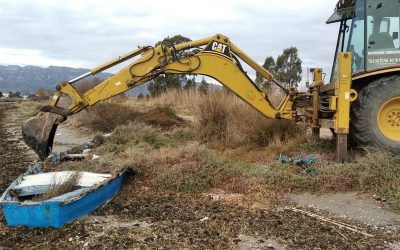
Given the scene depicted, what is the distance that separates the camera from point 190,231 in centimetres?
525

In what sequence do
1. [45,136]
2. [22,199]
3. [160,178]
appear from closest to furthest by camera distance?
[22,199], [160,178], [45,136]

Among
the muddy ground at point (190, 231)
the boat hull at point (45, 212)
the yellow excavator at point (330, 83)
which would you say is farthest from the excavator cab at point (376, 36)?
the boat hull at point (45, 212)

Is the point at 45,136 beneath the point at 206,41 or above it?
beneath

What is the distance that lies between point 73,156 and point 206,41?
3.39m

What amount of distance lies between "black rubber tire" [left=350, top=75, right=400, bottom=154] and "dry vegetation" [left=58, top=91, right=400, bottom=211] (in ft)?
1.06

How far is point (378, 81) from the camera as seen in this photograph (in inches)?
311

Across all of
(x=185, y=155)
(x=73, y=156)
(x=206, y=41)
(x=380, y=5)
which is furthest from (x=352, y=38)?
(x=73, y=156)

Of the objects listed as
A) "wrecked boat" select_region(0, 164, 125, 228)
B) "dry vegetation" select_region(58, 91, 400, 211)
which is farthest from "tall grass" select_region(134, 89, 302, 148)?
"wrecked boat" select_region(0, 164, 125, 228)

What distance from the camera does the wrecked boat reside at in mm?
5219

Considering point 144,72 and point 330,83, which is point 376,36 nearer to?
point 330,83

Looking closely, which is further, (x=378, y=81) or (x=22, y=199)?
(x=378, y=81)

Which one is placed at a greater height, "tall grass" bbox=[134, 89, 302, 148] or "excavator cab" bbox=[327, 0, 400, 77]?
"excavator cab" bbox=[327, 0, 400, 77]

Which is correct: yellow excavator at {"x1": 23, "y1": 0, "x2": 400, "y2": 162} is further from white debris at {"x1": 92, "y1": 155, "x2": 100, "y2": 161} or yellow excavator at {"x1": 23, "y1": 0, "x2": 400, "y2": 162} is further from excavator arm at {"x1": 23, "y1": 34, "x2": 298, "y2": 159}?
white debris at {"x1": 92, "y1": 155, "x2": 100, "y2": 161}

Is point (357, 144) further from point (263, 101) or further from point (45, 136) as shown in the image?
point (45, 136)
